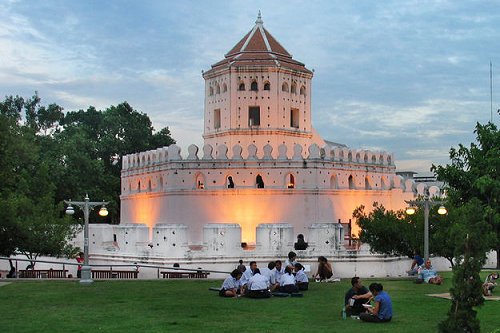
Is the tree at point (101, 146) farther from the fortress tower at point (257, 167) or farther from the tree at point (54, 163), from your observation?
the fortress tower at point (257, 167)

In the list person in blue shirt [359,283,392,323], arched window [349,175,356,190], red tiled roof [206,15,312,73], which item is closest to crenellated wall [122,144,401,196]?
arched window [349,175,356,190]

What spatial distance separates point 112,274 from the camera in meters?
31.0

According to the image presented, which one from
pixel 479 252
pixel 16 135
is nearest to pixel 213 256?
pixel 16 135

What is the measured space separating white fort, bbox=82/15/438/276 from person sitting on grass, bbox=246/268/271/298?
12412 mm

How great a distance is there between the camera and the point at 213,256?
33.3 m

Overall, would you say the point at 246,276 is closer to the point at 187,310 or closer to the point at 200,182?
the point at 187,310

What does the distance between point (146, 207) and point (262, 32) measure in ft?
37.6

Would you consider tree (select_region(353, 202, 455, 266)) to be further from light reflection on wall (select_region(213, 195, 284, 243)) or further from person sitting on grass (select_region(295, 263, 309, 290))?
person sitting on grass (select_region(295, 263, 309, 290))

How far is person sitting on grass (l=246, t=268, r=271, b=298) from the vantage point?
20500 mm

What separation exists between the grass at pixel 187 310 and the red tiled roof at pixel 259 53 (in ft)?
69.7

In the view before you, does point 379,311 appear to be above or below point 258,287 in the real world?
below

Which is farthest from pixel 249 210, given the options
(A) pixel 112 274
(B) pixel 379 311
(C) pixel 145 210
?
(B) pixel 379 311

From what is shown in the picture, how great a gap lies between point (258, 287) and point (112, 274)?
Result: 11.8 m

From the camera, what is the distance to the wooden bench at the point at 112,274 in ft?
101
